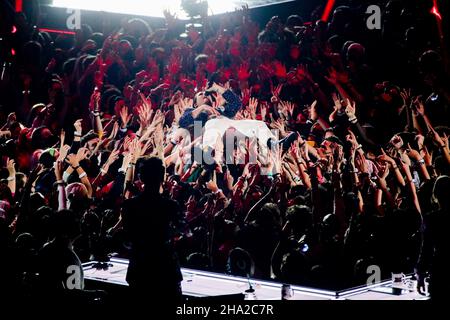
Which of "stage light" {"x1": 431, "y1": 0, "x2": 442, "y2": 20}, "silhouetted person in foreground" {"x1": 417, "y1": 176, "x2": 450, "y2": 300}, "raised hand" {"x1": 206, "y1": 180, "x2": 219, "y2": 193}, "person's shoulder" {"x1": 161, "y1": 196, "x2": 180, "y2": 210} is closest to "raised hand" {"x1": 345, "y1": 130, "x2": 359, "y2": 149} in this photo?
"raised hand" {"x1": 206, "y1": 180, "x2": 219, "y2": 193}

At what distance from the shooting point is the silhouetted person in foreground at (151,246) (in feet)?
7.64

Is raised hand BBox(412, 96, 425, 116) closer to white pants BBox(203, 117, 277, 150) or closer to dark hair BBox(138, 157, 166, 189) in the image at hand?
white pants BBox(203, 117, 277, 150)

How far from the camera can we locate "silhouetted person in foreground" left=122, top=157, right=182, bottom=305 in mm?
2328

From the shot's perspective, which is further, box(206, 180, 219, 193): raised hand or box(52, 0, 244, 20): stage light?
box(52, 0, 244, 20): stage light

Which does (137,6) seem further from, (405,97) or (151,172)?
(151,172)

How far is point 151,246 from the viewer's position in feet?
7.70

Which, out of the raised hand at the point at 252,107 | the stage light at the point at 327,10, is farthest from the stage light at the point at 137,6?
the raised hand at the point at 252,107

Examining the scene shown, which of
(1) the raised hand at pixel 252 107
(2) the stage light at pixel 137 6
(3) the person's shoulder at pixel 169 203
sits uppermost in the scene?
(2) the stage light at pixel 137 6

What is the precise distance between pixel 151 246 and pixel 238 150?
232 centimetres

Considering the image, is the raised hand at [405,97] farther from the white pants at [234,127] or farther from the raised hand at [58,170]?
the raised hand at [58,170]

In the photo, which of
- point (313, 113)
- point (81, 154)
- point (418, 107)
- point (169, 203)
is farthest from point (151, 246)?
point (313, 113)


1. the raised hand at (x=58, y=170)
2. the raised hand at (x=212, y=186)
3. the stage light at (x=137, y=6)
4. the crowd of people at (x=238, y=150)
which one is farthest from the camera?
the stage light at (x=137, y=6)

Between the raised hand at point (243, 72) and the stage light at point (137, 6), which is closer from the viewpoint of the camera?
the raised hand at point (243, 72)
